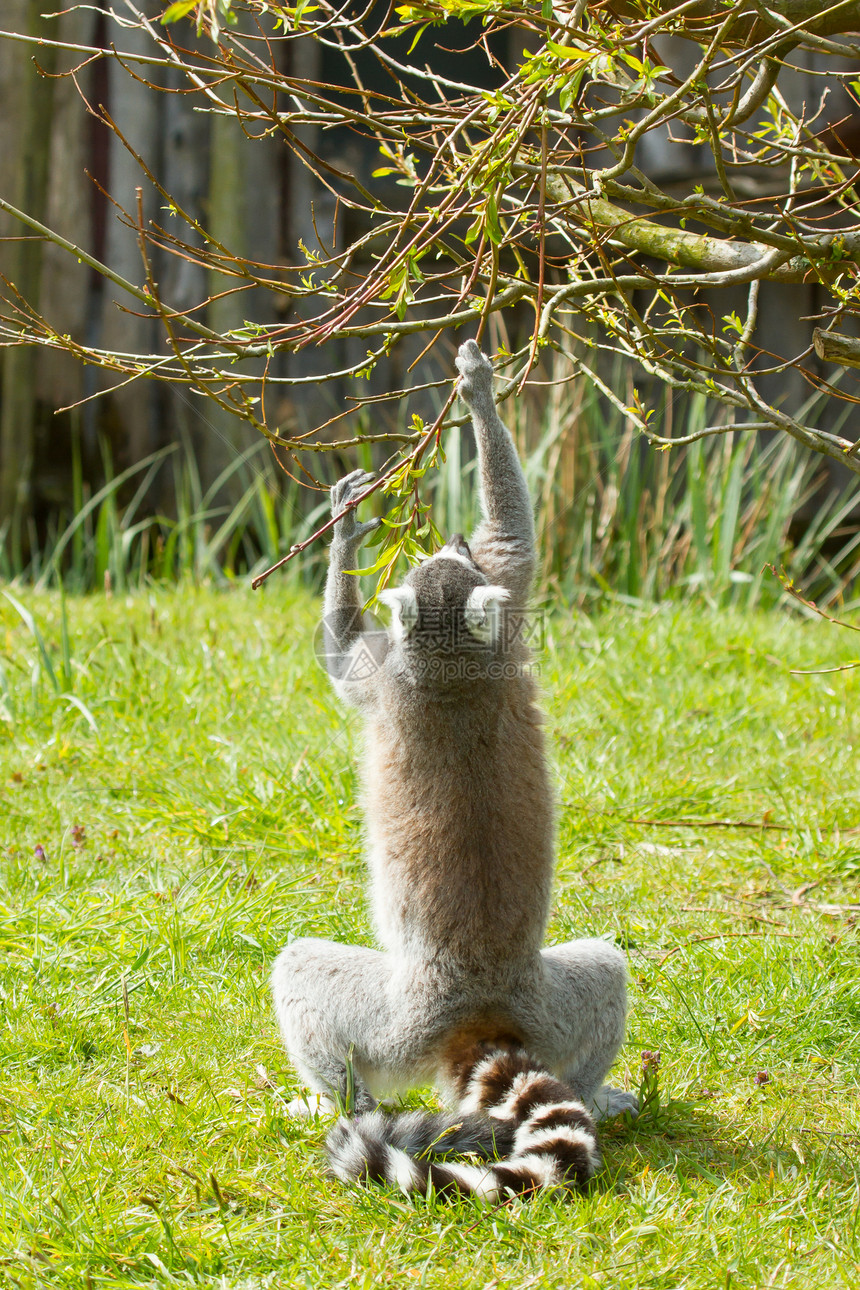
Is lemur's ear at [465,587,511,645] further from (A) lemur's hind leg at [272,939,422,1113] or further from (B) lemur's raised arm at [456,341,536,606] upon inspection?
(A) lemur's hind leg at [272,939,422,1113]

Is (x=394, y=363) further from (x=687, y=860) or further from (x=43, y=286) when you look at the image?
(x=687, y=860)

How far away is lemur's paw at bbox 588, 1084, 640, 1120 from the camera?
241cm

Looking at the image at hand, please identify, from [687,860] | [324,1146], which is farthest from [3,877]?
[687,860]

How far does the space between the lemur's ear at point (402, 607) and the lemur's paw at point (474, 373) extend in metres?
0.48

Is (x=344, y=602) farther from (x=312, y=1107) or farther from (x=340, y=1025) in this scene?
(x=312, y=1107)

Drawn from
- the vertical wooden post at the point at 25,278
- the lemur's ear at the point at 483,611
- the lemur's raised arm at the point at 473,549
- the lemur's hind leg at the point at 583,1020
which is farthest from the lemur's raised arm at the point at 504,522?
the vertical wooden post at the point at 25,278

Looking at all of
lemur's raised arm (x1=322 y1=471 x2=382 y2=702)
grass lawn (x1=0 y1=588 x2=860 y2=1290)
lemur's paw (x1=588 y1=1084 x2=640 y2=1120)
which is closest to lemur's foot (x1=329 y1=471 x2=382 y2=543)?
lemur's raised arm (x1=322 y1=471 x2=382 y2=702)

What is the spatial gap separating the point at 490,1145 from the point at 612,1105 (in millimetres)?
459

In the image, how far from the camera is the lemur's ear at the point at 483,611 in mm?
2352

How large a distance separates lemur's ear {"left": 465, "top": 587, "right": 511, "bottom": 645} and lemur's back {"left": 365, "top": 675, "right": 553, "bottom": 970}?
0.45ft

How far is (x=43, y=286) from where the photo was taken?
6695mm

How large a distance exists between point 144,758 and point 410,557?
7.04 feet

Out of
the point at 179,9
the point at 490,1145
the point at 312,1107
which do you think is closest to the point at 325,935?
the point at 312,1107

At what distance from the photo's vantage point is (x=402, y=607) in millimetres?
2369
